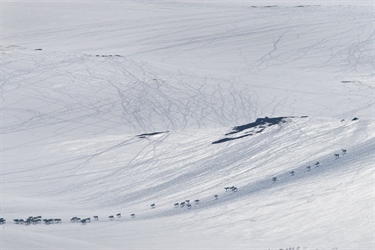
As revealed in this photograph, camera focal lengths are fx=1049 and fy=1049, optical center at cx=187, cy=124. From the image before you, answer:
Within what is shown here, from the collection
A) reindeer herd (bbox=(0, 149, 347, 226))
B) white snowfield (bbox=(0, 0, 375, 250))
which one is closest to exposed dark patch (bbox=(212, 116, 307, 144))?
white snowfield (bbox=(0, 0, 375, 250))

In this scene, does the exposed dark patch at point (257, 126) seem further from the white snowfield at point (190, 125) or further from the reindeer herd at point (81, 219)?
the reindeer herd at point (81, 219)

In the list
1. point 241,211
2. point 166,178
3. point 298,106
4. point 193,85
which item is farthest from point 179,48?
point 241,211

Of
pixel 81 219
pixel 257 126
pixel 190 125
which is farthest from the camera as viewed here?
pixel 190 125

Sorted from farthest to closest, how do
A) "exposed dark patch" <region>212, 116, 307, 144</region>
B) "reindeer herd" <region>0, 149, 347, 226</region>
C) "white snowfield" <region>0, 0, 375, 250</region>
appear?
1. "exposed dark patch" <region>212, 116, 307, 144</region>
2. "white snowfield" <region>0, 0, 375, 250</region>
3. "reindeer herd" <region>0, 149, 347, 226</region>

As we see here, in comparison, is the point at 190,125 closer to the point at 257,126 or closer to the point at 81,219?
the point at 257,126

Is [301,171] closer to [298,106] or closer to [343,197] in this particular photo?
[343,197]

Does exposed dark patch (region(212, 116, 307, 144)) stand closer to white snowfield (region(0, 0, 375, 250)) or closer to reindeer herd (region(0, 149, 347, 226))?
white snowfield (region(0, 0, 375, 250))

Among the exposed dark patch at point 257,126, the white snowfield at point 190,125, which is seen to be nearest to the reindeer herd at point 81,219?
the white snowfield at point 190,125

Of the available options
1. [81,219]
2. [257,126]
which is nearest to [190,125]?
[257,126]

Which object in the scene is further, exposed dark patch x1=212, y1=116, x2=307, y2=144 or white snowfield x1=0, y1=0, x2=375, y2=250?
exposed dark patch x1=212, y1=116, x2=307, y2=144
